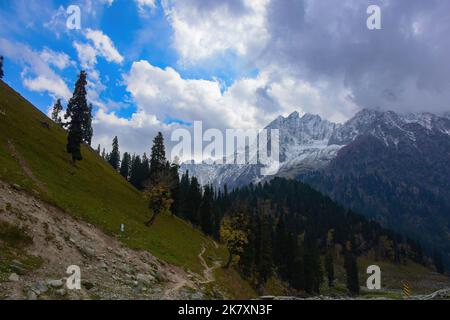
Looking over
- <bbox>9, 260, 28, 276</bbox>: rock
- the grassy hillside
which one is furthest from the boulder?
the grassy hillside

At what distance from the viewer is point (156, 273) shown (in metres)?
38.5

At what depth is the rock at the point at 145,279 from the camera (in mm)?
33406

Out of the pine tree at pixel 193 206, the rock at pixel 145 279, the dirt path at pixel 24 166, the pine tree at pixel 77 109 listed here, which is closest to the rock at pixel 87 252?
the rock at pixel 145 279

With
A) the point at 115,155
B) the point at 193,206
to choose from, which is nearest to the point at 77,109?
the point at 193,206

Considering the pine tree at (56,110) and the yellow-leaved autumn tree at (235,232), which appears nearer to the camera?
the yellow-leaved autumn tree at (235,232)

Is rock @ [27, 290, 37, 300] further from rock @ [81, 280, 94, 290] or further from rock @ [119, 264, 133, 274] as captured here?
rock @ [119, 264, 133, 274]

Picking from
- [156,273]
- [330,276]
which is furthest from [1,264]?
[330,276]

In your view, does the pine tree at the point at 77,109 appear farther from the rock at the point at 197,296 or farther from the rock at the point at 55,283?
the rock at the point at 55,283

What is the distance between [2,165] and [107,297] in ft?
88.5

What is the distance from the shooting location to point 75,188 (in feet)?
187

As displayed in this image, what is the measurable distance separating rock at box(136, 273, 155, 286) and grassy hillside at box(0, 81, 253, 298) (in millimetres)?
8552

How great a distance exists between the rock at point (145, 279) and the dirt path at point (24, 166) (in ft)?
56.6

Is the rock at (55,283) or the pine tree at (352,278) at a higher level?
the rock at (55,283)

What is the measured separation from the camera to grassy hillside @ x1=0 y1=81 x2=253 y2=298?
1757 inches
